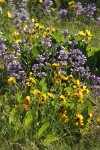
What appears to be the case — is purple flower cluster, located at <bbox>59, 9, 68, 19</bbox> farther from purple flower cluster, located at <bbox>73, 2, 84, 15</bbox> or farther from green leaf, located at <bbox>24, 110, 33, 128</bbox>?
green leaf, located at <bbox>24, 110, 33, 128</bbox>

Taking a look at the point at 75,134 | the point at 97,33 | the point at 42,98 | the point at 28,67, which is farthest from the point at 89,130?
the point at 97,33

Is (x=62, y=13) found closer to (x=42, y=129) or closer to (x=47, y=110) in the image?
(x=47, y=110)

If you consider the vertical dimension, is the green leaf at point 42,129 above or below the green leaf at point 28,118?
below

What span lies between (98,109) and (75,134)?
0.45 m

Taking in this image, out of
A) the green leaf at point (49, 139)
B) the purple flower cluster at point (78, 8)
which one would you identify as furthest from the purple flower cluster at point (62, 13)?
the green leaf at point (49, 139)

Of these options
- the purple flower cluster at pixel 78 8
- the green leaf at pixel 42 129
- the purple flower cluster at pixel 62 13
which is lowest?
the green leaf at pixel 42 129

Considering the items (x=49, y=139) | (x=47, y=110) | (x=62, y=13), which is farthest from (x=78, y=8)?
(x=49, y=139)

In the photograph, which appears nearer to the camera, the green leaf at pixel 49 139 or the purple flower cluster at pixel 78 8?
the green leaf at pixel 49 139

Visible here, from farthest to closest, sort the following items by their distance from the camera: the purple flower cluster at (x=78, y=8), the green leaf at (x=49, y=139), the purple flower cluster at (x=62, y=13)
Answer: the purple flower cluster at (x=78, y=8) → the purple flower cluster at (x=62, y=13) → the green leaf at (x=49, y=139)

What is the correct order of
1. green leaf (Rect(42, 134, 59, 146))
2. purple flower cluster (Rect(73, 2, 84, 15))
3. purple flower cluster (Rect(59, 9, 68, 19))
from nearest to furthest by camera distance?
1. green leaf (Rect(42, 134, 59, 146))
2. purple flower cluster (Rect(59, 9, 68, 19))
3. purple flower cluster (Rect(73, 2, 84, 15))

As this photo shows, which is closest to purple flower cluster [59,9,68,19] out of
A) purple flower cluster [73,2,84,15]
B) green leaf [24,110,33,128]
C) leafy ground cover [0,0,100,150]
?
purple flower cluster [73,2,84,15]

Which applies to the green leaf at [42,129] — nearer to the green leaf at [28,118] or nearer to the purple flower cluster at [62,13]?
the green leaf at [28,118]

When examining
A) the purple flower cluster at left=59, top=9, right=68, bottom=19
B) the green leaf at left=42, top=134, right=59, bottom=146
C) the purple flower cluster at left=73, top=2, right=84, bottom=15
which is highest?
the purple flower cluster at left=73, top=2, right=84, bottom=15

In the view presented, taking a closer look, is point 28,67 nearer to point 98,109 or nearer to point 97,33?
point 98,109
